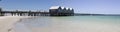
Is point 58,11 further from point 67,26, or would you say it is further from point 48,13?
point 67,26

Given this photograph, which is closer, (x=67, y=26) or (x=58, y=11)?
(x=67, y=26)

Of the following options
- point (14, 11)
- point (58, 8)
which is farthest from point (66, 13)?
point (14, 11)

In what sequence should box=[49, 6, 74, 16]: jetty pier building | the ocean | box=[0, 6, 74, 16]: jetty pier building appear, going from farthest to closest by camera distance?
box=[49, 6, 74, 16]: jetty pier building < box=[0, 6, 74, 16]: jetty pier building < the ocean

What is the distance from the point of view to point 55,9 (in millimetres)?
72812

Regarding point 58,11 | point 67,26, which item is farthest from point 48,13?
point 67,26

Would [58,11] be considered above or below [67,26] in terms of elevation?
below

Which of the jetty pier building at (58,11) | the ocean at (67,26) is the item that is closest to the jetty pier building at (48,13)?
the jetty pier building at (58,11)

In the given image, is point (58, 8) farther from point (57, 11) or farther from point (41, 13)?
point (41, 13)

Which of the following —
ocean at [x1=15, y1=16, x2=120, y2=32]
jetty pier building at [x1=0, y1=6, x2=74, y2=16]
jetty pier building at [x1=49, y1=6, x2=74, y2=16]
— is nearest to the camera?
ocean at [x1=15, y1=16, x2=120, y2=32]

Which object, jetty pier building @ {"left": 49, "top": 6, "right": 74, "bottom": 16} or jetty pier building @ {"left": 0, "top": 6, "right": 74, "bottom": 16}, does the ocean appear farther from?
jetty pier building @ {"left": 49, "top": 6, "right": 74, "bottom": 16}

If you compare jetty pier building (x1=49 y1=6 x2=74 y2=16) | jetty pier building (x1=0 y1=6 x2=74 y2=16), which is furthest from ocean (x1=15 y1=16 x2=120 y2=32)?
jetty pier building (x1=49 y1=6 x2=74 y2=16)

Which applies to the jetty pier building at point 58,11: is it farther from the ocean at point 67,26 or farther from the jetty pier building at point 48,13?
the ocean at point 67,26

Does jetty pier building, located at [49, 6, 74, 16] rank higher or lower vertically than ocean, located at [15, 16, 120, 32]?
lower

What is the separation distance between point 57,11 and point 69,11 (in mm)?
9532
